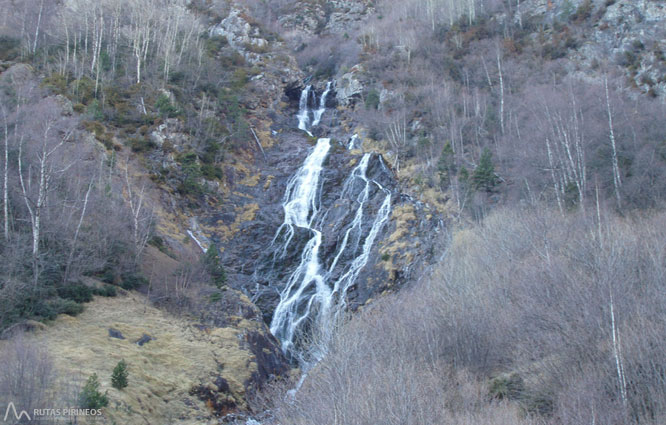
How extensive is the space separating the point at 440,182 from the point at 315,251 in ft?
36.8

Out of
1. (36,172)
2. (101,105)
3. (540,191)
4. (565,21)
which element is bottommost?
(540,191)

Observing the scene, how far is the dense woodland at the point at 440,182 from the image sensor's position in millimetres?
14102

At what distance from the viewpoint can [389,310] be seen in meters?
22.3

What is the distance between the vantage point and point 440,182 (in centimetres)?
3706

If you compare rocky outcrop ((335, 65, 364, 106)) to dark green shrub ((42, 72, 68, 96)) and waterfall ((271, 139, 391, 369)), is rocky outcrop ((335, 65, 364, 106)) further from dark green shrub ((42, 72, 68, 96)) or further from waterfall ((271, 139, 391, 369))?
dark green shrub ((42, 72, 68, 96))

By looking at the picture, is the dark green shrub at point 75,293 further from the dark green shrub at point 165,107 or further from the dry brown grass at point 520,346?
the dark green shrub at point 165,107

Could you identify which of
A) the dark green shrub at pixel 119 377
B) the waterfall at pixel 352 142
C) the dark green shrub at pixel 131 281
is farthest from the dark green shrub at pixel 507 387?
the waterfall at pixel 352 142

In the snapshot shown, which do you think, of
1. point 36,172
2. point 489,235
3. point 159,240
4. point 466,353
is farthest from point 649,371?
point 36,172

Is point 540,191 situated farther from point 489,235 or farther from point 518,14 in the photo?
point 518,14

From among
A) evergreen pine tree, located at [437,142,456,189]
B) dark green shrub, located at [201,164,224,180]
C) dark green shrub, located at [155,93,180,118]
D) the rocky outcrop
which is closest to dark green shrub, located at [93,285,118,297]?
dark green shrub, located at [201,164,224,180]

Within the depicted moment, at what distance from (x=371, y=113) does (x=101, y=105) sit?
24888 millimetres

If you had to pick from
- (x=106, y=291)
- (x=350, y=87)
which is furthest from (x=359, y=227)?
(x=350, y=87)

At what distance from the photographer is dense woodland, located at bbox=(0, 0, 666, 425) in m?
14.1

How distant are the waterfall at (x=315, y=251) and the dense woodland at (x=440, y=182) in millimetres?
3914
